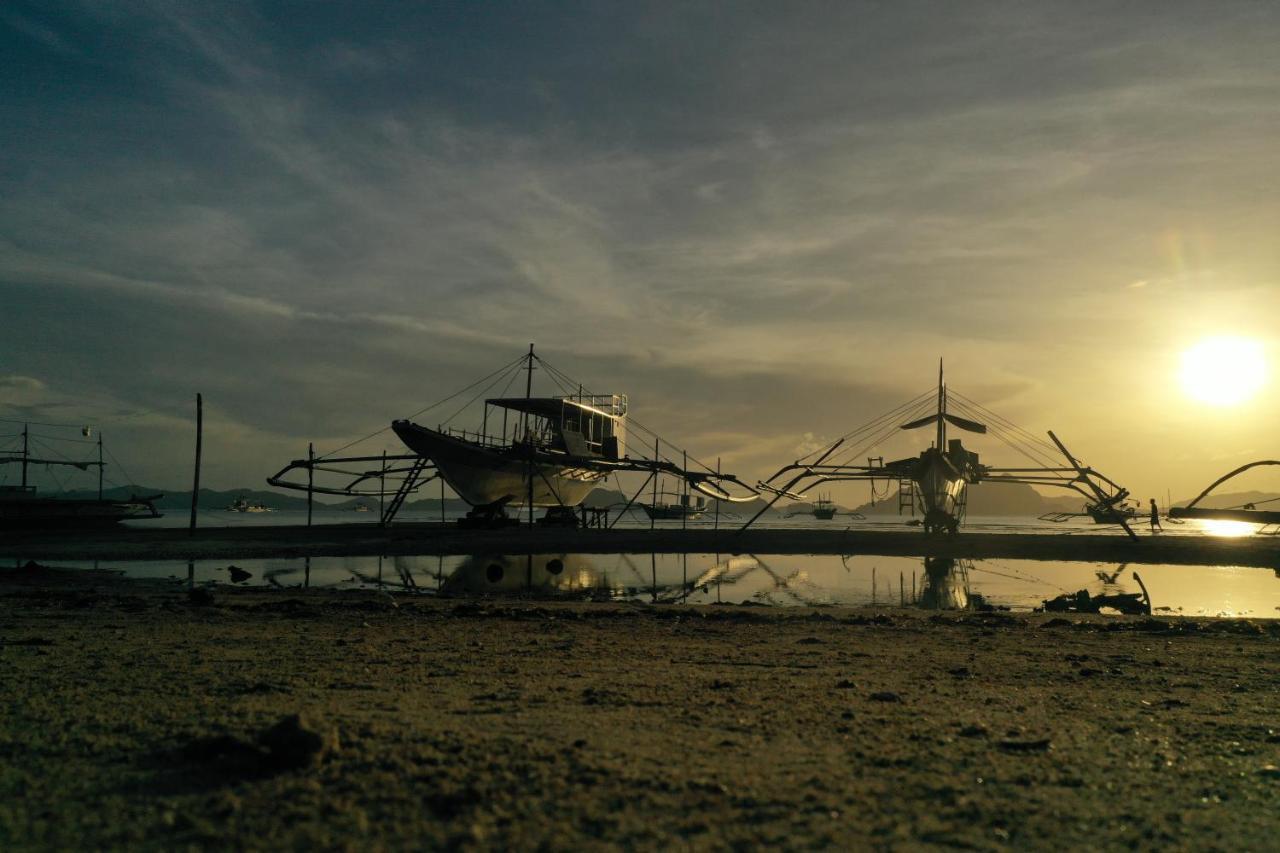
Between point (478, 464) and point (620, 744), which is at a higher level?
point (478, 464)

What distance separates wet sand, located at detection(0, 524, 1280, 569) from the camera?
3147 cm

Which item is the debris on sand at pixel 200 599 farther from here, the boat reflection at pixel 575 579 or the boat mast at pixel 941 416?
the boat mast at pixel 941 416

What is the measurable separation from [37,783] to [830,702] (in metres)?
5.16

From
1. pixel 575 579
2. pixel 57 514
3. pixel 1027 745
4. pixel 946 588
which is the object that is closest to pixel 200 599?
pixel 575 579

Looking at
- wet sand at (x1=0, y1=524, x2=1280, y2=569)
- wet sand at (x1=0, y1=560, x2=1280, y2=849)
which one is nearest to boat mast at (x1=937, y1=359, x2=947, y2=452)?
wet sand at (x1=0, y1=524, x2=1280, y2=569)

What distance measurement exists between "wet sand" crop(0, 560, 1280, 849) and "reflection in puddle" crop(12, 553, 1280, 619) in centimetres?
938

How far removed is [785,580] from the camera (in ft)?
82.8

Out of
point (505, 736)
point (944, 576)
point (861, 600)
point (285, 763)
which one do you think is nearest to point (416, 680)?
point (505, 736)

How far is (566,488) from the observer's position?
2373 inches

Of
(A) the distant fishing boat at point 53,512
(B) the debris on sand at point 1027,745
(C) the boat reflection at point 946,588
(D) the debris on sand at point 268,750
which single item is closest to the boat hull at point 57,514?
(A) the distant fishing boat at point 53,512

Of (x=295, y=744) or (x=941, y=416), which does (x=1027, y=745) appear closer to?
(x=295, y=744)

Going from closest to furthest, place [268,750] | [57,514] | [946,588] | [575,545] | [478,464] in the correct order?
[268,750]
[946,588]
[575,545]
[57,514]
[478,464]

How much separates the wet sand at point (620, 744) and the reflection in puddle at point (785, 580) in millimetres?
9378

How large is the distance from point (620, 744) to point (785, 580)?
2131 centimetres
